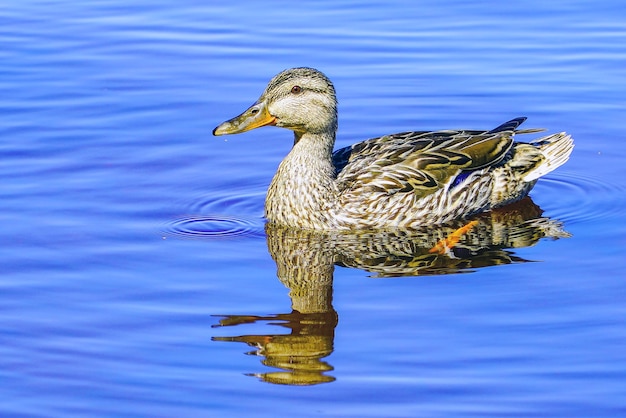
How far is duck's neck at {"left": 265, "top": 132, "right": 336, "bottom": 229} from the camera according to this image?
1171 cm

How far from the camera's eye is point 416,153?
40.0 ft

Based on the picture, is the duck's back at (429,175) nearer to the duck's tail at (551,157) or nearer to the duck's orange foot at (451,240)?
the duck's tail at (551,157)

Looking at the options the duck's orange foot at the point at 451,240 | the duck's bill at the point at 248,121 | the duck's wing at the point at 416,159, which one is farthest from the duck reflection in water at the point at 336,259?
the duck's bill at the point at 248,121

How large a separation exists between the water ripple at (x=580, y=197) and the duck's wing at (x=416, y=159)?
2.30 feet

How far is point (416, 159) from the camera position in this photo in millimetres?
12148

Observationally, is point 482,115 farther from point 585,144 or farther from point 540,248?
point 540,248

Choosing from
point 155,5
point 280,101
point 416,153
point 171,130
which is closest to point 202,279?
point 280,101

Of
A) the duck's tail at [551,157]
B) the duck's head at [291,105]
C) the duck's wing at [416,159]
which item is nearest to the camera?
the duck's head at [291,105]

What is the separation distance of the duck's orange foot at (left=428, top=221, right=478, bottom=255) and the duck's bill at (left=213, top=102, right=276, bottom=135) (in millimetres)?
1892

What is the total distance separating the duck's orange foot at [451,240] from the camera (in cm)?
1116

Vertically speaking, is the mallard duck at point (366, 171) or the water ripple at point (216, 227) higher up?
the mallard duck at point (366, 171)

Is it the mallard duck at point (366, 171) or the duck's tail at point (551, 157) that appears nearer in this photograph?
the mallard duck at point (366, 171)

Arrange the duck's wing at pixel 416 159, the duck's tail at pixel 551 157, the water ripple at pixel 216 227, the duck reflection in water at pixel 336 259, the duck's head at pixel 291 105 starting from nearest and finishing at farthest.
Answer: the duck reflection in water at pixel 336 259
the water ripple at pixel 216 227
the duck's head at pixel 291 105
the duck's wing at pixel 416 159
the duck's tail at pixel 551 157

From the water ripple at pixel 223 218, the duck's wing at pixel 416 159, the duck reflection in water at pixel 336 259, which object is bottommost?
the duck reflection in water at pixel 336 259
